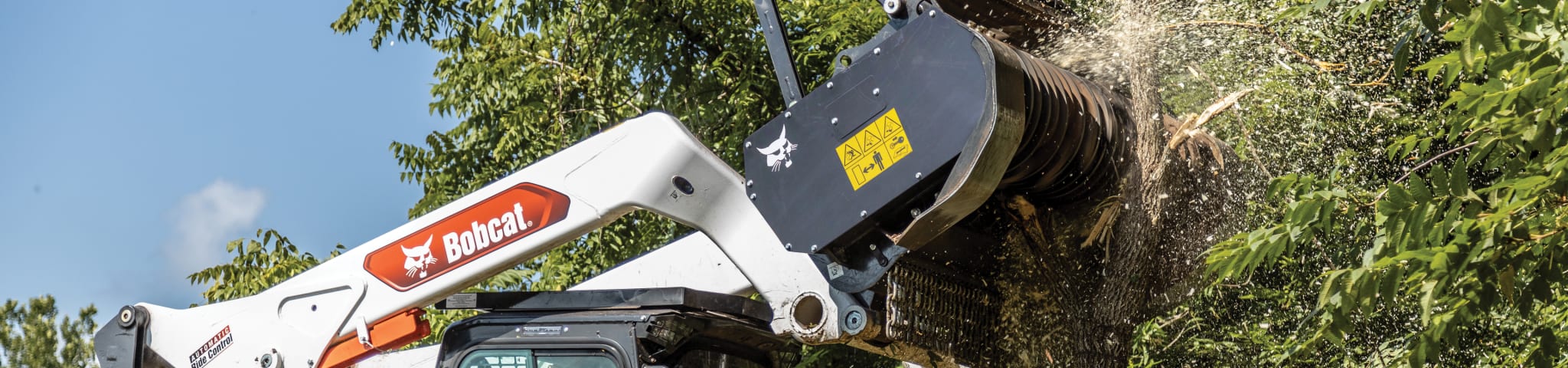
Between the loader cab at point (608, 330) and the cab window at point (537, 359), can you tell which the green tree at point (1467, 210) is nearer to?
the loader cab at point (608, 330)

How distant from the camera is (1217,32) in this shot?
21.7 feet

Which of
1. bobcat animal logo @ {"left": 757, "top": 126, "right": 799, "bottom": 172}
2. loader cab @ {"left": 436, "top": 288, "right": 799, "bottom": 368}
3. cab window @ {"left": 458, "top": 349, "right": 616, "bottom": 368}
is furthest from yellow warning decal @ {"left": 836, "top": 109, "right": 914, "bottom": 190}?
cab window @ {"left": 458, "top": 349, "right": 616, "bottom": 368}

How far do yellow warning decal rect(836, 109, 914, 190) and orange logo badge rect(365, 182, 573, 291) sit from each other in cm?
108

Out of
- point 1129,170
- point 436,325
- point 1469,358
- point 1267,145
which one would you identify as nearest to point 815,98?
point 1129,170

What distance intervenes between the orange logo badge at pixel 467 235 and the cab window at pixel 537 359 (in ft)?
1.28

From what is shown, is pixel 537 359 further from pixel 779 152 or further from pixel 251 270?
pixel 251 270

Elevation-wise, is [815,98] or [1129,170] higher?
[815,98]

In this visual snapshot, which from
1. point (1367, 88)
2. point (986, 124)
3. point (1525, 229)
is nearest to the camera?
point (986, 124)

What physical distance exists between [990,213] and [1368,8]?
1.36 metres

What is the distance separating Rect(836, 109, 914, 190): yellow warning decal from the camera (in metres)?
4.33

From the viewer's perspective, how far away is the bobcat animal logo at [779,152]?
456 cm

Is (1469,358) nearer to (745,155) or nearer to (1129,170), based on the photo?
(1129,170)

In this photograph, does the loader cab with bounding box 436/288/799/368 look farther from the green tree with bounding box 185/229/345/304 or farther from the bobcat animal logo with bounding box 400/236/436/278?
the green tree with bounding box 185/229/345/304

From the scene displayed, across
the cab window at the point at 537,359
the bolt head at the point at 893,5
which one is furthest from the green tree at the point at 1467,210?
the cab window at the point at 537,359
